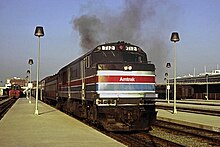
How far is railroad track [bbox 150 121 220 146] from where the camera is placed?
Result: 43.3ft

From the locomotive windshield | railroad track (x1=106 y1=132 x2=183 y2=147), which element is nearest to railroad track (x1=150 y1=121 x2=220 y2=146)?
railroad track (x1=106 y1=132 x2=183 y2=147)

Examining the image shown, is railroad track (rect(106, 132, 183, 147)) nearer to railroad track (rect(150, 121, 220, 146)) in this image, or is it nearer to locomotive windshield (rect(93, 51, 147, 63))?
railroad track (rect(150, 121, 220, 146))

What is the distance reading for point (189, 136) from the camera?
1478 cm

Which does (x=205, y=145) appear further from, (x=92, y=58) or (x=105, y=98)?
(x=92, y=58)

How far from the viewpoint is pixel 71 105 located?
22.8 meters

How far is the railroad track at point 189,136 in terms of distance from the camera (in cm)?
1320

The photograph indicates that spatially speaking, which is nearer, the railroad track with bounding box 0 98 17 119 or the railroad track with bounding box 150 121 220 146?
the railroad track with bounding box 150 121 220 146

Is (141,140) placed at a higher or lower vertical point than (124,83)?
lower

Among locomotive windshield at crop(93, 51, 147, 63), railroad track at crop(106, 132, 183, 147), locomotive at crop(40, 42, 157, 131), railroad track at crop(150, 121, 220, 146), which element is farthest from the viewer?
locomotive windshield at crop(93, 51, 147, 63)

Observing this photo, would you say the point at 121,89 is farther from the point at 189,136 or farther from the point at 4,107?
the point at 4,107

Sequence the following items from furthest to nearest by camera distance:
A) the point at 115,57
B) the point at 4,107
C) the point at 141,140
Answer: the point at 4,107 → the point at 115,57 → the point at 141,140

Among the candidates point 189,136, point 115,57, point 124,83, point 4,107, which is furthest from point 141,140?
point 4,107

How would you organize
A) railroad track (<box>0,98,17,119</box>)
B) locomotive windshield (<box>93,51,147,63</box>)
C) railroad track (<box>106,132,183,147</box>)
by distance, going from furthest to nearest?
railroad track (<box>0,98,17,119</box>) → locomotive windshield (<box>93,51,147,63</box>) → railroad track (<box>106,132,183,147</box>)

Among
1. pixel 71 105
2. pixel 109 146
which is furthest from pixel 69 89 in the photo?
pixel 109 146
